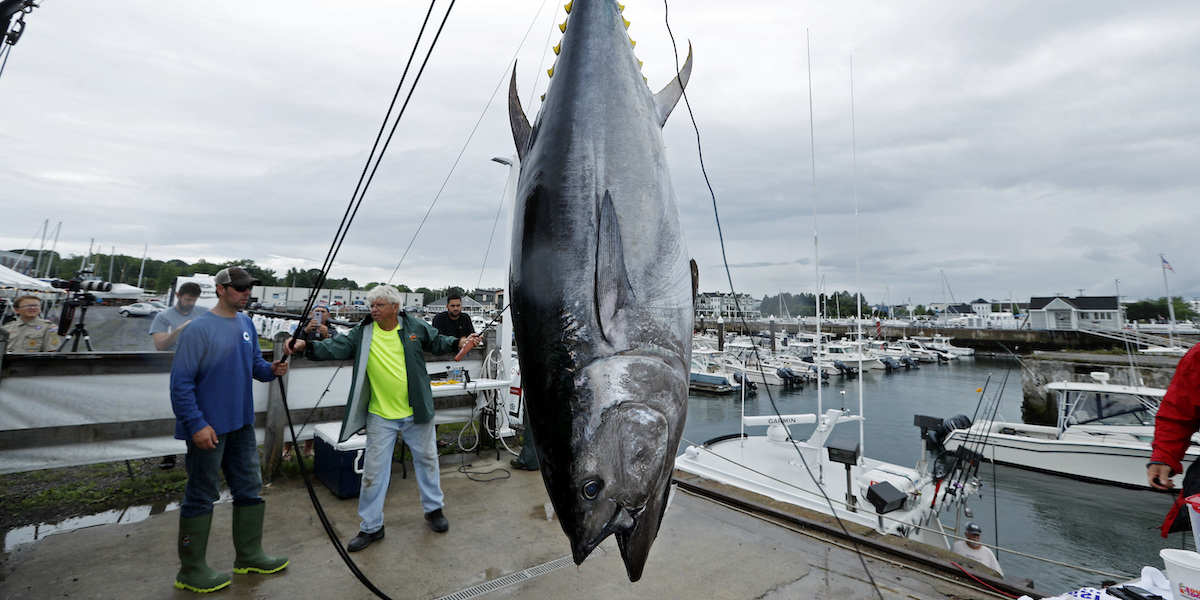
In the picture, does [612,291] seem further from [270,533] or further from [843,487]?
[843,487]

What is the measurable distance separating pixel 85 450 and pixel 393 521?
2.29 meters

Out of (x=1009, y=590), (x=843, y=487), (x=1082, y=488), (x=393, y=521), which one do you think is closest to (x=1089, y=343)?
(x=1082, y=488)

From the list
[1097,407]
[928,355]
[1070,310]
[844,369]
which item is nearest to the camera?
[1097,407]

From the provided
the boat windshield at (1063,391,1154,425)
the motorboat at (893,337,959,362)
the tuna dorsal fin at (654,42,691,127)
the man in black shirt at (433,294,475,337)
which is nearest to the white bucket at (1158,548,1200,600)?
the tuna dorsal fin at (654,42,691,127)

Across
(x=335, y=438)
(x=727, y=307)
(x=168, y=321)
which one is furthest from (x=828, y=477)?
(x=168, y=321)

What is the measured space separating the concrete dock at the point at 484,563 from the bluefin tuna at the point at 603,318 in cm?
170

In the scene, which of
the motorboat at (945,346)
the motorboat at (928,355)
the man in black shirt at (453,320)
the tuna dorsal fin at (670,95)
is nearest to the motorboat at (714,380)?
the man in black shirt at (453,320)

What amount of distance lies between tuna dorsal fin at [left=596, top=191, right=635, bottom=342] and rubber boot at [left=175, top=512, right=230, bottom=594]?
2.44m

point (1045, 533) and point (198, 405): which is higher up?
point (198, 405)

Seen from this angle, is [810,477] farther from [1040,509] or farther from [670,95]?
[1040,509]

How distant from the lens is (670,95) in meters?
1.63

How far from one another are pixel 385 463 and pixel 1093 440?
15.6m

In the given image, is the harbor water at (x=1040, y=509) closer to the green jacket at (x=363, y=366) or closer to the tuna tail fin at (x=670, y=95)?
the green jacket at (x=363, y=366)

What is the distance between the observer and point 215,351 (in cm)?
247
